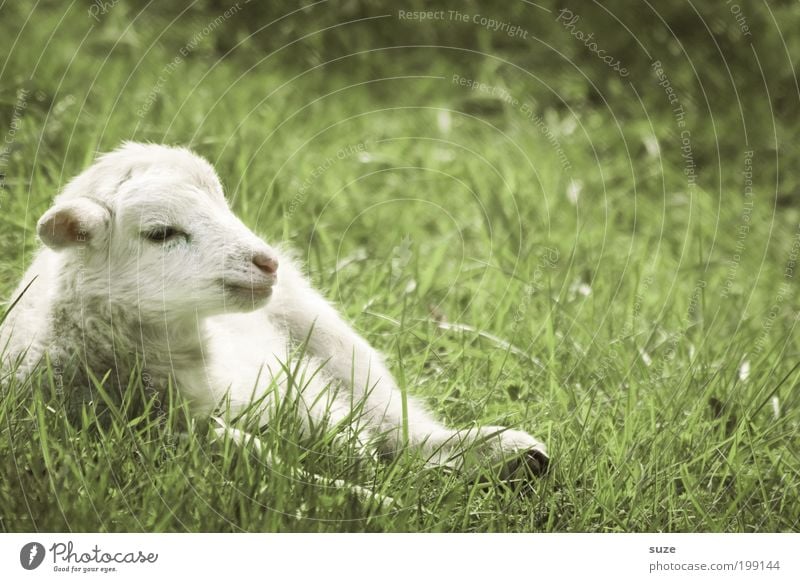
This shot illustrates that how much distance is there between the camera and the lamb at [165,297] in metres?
2.51

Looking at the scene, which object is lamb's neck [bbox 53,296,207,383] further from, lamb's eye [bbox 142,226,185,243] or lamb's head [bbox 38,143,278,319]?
lamb's eye [bbox 142,226,185,243]

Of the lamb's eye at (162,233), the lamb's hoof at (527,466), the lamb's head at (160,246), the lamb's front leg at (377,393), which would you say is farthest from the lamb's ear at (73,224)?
the lamb's hoof at (527,466)

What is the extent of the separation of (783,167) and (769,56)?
0.55 metres

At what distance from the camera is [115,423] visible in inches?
94.1

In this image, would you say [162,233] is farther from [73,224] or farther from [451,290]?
[451,290]

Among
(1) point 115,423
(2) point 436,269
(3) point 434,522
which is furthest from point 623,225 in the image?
(1) point 115,423

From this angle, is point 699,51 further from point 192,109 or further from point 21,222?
point 21,222

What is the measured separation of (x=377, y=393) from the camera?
291cm

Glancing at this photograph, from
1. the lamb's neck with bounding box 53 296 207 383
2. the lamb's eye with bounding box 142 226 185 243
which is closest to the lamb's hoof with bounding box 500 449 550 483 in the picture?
the lamb's neck with bounding box 53 296 207 383

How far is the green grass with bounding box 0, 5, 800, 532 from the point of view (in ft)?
7.85

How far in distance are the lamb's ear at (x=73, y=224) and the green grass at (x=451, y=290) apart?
1.06 ft

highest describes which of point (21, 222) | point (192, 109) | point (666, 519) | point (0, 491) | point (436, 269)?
point (192, 109)

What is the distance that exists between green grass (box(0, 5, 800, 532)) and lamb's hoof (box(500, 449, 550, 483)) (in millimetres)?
38
